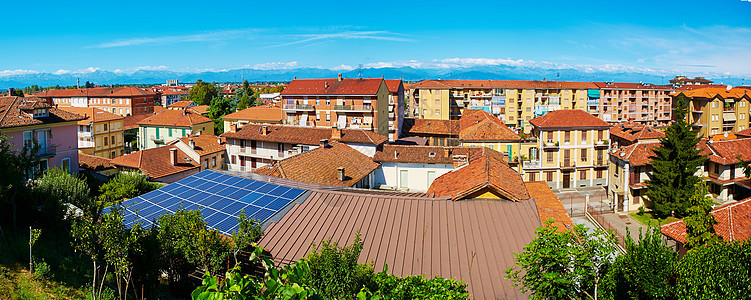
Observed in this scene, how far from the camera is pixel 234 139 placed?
147ft

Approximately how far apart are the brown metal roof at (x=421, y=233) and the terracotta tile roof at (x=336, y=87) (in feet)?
109

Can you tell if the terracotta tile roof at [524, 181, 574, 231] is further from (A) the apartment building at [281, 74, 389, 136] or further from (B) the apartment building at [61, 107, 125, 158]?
(B) the apartment building at [61, 107, 125, 158]

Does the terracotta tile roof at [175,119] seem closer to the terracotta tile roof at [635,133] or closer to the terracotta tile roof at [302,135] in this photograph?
the terracotta tile roof at [302,135]

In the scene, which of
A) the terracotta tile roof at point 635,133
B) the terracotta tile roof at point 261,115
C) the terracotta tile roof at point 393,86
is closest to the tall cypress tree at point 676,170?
the terracotta tile roof at point 635,133

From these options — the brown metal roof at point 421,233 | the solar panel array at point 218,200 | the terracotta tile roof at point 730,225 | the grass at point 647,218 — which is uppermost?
the solar panel array at point 218,200

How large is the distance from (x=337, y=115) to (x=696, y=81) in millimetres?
118309

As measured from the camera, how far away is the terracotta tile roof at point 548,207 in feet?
63.5

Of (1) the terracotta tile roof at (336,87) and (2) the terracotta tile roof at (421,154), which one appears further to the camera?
(1) the terracotta tile roof at (336,87)

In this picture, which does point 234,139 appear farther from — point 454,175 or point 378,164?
point 454,175

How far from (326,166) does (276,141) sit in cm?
1271

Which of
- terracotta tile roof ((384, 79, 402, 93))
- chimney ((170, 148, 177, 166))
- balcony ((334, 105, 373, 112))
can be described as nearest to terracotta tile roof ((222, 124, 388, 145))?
balcony ((334, 105, 373, 112))

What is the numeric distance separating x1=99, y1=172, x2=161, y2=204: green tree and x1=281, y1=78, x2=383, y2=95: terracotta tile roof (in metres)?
27.9

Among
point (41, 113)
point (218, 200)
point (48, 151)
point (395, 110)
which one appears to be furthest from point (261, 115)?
point (218, 200)

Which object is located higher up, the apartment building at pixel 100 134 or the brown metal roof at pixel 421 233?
the apartment building at pixel 100 134
